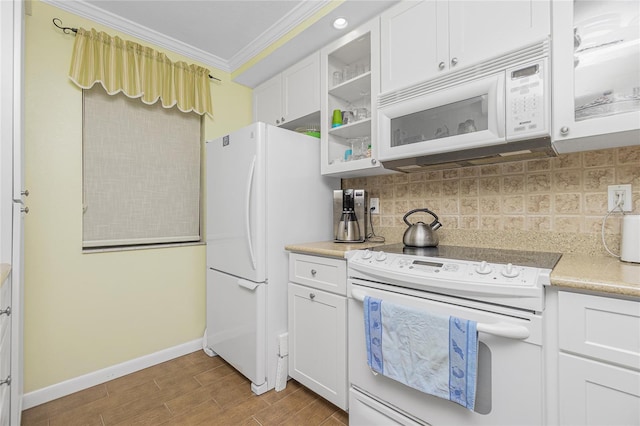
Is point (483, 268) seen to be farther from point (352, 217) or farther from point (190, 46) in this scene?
point (190, 46)

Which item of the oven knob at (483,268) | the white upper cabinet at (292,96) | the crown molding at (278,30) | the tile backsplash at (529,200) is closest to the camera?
the oven knob at (483,268)

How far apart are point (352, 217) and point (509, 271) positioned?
3.62 feet

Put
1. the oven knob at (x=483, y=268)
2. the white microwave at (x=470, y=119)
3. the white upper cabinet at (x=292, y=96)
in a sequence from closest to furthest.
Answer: the oven knob at (x=483, y=268) < the white microwave at (x=470, y=119) < the white upper cabinet at (x=292, y=96)

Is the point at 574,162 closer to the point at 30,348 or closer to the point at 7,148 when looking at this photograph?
the point at 7,148

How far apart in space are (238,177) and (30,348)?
1618 millimetres

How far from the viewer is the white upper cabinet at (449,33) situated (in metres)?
1.29

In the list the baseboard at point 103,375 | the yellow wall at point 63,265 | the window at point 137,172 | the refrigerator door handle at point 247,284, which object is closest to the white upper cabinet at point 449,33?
the refrigerator door handle at point 247,284

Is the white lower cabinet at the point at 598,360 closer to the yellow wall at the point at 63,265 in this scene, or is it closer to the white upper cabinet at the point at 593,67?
the white upper cabinet at the point at 593,67

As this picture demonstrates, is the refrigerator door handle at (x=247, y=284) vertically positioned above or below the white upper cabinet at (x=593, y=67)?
below

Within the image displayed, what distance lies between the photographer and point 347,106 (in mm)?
2309

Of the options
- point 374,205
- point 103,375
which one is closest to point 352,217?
point 374,205

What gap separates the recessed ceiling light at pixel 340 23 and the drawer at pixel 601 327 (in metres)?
1.85

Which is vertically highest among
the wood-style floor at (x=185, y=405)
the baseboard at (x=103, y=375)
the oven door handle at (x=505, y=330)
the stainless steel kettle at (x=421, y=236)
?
the stainless steel kettle at (x=421, y=236)

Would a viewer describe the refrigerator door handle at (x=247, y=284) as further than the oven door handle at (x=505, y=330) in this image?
Yes
